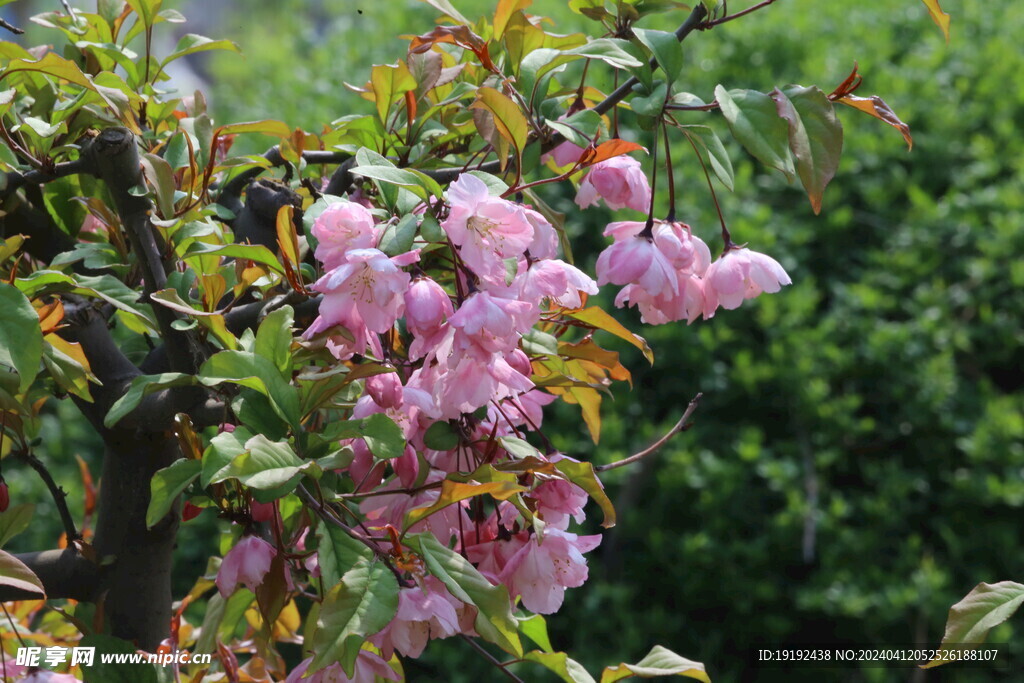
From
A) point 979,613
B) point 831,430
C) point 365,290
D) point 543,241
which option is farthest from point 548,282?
point 831,430

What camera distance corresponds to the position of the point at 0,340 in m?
0.75

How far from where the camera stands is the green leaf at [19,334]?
0.75 meters

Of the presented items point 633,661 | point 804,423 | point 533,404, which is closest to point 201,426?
point 533,404

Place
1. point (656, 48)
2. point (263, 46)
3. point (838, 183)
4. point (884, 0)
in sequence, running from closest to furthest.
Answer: point (656, 48)
point (838, 183)
point (884, 0)
point (263, 46)

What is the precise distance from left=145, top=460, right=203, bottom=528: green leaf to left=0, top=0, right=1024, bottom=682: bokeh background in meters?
1.49

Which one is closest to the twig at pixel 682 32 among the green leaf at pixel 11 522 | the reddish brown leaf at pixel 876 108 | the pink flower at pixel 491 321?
the reddish brown leaf at pixel 876 108

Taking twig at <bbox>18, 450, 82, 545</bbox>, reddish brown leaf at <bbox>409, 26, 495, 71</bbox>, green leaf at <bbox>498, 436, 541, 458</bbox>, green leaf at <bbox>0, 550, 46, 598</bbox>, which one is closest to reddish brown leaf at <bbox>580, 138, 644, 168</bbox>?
reddish brown leaf at <bbox>409, 26, 495, 71</bbox>

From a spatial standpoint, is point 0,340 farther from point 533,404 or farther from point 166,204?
point 533,404

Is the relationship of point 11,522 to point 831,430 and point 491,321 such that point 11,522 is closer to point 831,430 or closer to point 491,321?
point 491,321

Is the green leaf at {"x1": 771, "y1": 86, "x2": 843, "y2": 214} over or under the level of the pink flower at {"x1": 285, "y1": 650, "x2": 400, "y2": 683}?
over

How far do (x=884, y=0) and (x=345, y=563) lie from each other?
3083 millimetres

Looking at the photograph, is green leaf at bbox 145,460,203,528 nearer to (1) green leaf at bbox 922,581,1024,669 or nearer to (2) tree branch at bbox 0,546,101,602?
(2) tree branch at bbox 0,546,101,602

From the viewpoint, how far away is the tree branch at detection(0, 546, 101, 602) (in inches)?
45.4

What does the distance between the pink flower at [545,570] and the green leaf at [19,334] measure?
400 mm
